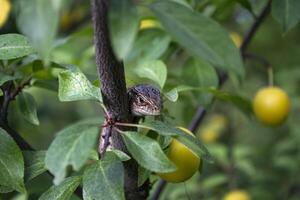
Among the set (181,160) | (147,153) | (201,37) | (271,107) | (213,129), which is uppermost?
(201,37)

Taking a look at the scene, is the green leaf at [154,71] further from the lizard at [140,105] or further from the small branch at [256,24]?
the small branch at [256,24]

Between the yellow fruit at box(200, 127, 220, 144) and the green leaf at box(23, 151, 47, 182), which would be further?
the yellow fruit at box(200, 127, 220, 144)

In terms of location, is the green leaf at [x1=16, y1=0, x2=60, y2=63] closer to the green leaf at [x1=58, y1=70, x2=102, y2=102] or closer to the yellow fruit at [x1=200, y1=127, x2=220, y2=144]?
the green leaf at [x1=58, y1=70, x2=102, y2=102]

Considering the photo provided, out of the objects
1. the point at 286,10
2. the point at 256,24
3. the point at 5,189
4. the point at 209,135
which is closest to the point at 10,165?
the point at 5,189

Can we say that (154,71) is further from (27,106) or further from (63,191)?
(63,191)

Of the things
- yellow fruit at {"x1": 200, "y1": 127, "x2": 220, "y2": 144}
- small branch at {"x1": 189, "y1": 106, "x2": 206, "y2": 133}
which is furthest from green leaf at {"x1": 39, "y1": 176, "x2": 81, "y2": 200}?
yellow fruit at {"x1": 200, "y1": 127, "x2": 220, "y2": 144}

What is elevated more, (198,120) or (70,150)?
(70,150)

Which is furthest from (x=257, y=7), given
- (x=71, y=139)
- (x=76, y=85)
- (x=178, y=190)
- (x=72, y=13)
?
(x=72, y=13)
